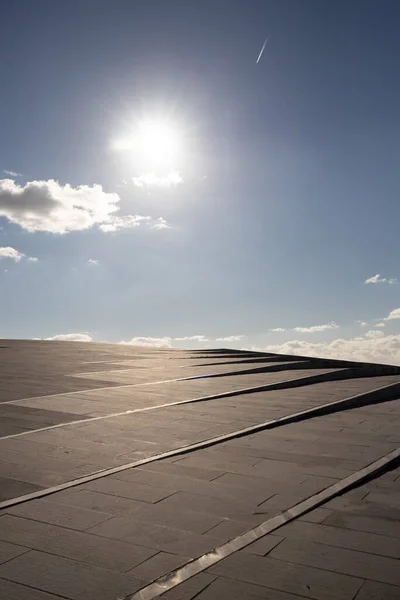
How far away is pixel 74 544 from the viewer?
4.62 meters

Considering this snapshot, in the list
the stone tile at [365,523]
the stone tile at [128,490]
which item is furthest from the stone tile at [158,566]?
the stone tile at [365,523]

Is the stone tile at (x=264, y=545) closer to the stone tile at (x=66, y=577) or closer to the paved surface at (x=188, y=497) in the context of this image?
the paved surface at (x=188, y=497)

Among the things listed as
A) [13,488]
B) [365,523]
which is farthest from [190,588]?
[13,488]

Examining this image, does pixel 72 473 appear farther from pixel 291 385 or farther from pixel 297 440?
pixel 291 385

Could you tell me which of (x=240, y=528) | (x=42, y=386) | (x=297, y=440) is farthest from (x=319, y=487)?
(x=42, y=386)

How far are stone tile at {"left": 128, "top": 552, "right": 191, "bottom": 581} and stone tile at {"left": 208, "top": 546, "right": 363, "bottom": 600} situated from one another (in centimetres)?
30

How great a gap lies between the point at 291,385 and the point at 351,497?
9749 millimetres

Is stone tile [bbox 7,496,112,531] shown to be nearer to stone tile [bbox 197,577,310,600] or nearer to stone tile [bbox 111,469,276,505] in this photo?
stone tile [bbox 111,469,276,505]

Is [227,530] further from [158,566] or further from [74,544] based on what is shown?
[74,544]

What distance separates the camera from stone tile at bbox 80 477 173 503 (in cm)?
580

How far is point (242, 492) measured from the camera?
604 centimetres

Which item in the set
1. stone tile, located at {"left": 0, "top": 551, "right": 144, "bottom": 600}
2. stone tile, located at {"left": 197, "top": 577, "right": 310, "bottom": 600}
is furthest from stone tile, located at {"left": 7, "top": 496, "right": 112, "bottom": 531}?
stone tile, located at {"left": 197, "top": 577, "right": 310, "bottom": 600}

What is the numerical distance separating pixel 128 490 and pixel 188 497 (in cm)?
67

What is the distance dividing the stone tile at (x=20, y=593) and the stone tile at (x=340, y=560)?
1.74 m
